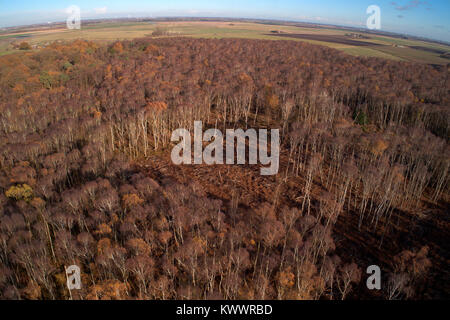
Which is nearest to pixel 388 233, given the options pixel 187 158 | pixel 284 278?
pixel 284 278

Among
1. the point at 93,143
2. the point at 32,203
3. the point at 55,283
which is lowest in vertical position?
the point at 55,283

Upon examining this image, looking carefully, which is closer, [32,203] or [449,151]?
[32,203]

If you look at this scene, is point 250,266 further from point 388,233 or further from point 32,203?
point 32,203

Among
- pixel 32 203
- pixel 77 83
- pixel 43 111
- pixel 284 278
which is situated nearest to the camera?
pixel 284 278

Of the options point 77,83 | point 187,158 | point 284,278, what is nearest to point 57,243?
point 284,278

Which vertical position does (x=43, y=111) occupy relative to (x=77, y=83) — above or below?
below
